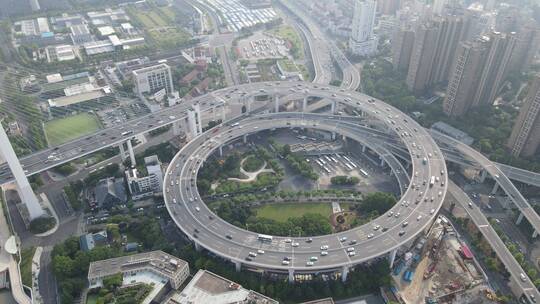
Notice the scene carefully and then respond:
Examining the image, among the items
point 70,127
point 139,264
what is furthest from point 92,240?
point 70,127

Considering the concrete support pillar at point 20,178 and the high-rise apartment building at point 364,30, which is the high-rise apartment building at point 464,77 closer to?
the high-rise apartment building at point 364,30

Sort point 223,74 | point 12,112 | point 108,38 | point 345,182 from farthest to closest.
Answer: point 108,38, point 223,74, point 12,112, point 345,182

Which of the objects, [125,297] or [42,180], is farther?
[42,180]

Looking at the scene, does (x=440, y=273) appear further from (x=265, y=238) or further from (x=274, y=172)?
(x=274, y=172)

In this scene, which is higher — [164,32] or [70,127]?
[164,32]

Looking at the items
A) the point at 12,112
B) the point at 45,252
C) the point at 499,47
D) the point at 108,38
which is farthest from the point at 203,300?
the point at 108,38

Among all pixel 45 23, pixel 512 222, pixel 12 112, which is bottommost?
pixel 512 222

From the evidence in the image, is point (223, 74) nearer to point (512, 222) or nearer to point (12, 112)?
point (12, 112)
